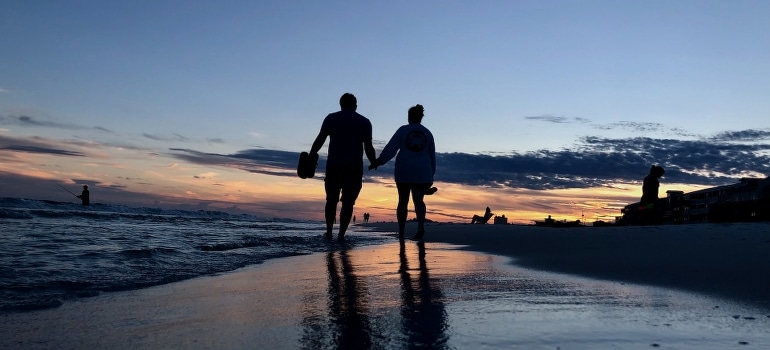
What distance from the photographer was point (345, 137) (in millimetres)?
7637

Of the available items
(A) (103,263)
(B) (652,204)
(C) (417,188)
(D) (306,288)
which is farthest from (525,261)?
(B) (652,204)

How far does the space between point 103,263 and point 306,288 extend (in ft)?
6.64

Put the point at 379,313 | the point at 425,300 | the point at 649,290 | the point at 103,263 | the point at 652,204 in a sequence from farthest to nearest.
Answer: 1. the point at 652,204
2. the point at 103,263
3. the point at 649,290
4. the point at 425,300
5. the point at 379,313

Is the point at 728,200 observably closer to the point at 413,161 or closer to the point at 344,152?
the point at 413,161

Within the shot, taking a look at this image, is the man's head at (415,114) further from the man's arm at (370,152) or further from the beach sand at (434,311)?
the beach sand at (434,311)

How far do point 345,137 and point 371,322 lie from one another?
5.73 m

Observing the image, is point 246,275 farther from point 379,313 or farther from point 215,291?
point 379,313

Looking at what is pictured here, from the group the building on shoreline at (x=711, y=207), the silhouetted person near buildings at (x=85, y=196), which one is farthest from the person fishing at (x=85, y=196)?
the building on shoreline at (x=711, y=207)

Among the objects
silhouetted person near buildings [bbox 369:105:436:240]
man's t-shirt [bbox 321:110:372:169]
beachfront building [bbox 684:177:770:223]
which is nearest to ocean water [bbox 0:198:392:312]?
man's t-shirt [bbox 321:110:372:169]

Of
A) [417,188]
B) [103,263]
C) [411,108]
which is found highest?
[411,108]

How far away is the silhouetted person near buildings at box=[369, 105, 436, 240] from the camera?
27.1 ft

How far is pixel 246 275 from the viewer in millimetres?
3836

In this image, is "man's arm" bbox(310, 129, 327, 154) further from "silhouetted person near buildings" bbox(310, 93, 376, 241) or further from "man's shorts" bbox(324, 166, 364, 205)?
"man's shorts" bbox(324, 166, 364, 205)

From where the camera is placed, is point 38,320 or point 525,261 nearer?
point 38,320
